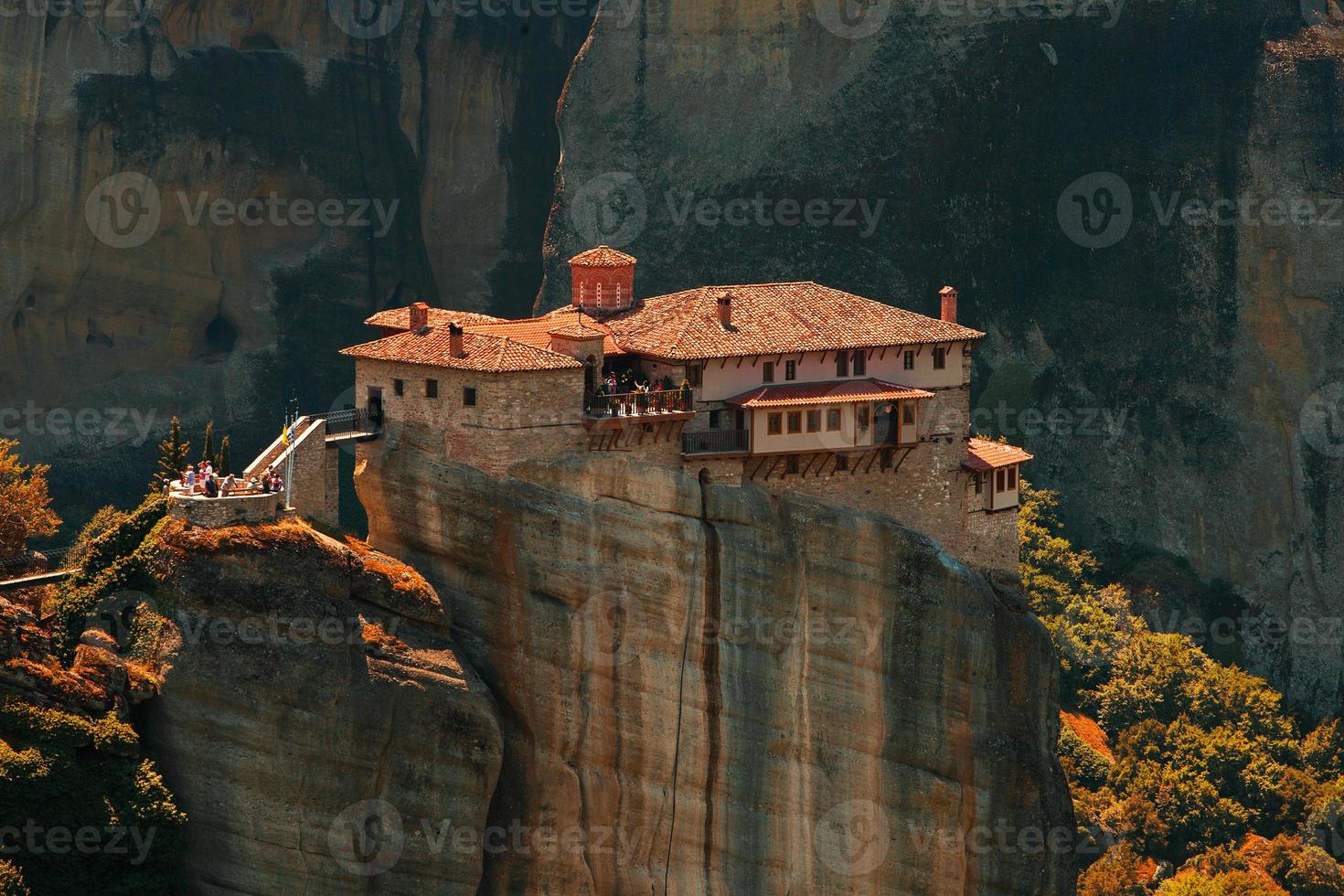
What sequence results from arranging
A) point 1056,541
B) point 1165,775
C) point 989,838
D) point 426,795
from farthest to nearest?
point 1056,541 < point 1165,775 < point 989,838 < point 426,795

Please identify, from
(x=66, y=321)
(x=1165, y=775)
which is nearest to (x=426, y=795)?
(x=1165, y=775)

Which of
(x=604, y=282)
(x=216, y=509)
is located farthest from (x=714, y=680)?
(x=216, y=509)

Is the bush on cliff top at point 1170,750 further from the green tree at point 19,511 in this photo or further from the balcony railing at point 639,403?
the green tree at point 19,511

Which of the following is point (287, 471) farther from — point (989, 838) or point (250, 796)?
point (989, 838)
